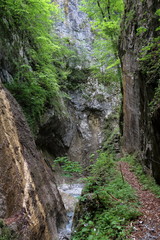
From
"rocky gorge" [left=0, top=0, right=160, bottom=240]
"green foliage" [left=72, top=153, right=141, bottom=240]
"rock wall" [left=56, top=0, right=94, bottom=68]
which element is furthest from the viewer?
"rock wall" [left=56, top=0, right=94, bottom=68]

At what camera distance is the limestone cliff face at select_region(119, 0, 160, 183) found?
6.09 m

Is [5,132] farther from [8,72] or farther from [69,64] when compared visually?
[69,64]

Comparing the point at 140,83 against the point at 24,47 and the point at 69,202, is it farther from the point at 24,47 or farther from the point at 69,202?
the point at 24,47

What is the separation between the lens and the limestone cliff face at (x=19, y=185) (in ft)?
12.8

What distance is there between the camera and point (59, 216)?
6656mm

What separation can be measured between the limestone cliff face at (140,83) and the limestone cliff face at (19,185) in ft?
12.7

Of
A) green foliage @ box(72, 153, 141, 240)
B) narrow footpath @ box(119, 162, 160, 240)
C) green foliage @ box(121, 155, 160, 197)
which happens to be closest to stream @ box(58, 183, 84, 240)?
green foliage @ box(72, 153, 141, 240)

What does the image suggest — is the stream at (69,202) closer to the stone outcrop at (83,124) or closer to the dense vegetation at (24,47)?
the stone outcrop at (83,124)

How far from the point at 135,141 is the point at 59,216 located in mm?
6191

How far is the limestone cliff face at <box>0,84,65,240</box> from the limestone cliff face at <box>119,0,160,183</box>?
3885mm

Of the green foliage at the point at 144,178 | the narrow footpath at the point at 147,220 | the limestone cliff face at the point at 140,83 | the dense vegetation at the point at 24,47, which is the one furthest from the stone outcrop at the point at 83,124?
the narrow footpath at the point at 147,220

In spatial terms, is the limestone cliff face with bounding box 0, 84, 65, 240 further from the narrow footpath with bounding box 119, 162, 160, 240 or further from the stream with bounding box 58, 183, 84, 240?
the narrow footpath with bounding box 119, 162, 160, 240

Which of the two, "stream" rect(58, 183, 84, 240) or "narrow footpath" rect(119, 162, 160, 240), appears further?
"stream" rect(58, 183, 84, 240)

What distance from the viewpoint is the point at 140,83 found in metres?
7.72
